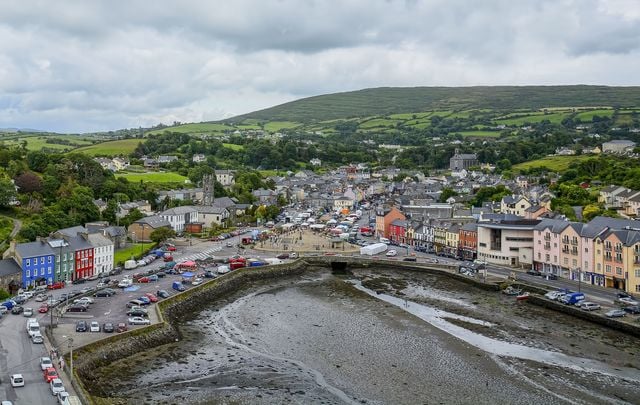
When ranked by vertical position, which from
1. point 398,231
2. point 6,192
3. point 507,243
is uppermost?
point 6,192

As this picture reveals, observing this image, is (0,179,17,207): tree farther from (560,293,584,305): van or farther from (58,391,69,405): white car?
(560,293,584,305): van

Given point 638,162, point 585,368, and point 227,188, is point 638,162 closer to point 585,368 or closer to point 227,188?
point 227,188

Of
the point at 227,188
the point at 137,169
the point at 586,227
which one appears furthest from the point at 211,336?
the point at 137,169

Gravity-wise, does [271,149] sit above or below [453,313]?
above

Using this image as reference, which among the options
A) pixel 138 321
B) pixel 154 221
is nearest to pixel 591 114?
pixel 154 221

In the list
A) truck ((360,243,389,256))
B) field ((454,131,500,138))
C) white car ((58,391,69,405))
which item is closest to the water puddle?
truck ((360,243,389,256))

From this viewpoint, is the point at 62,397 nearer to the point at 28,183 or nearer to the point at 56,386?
the point at 56,386

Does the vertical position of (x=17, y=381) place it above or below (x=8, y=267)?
below
